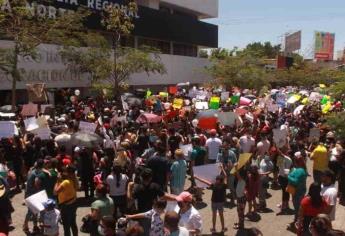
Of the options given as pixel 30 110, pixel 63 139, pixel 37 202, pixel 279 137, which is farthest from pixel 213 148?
pixel 30 110

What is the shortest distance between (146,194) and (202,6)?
45.7m

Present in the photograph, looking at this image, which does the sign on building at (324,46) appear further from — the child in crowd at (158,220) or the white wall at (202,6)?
the child in crowd at (158,220)

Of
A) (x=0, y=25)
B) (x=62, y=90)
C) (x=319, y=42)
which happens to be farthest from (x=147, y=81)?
(x=319, y=42)

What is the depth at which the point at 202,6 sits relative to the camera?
52688 millimetres

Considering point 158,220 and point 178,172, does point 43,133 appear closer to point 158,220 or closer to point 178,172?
point 178,172

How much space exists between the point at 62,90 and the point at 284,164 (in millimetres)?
19288

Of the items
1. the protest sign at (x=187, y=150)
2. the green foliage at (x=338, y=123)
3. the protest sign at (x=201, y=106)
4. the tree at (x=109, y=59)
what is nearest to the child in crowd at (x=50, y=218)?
the protest sign at (x=187, y=150)

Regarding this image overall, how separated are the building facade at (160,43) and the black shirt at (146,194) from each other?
53.1 feet

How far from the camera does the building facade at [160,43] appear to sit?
28922 mm

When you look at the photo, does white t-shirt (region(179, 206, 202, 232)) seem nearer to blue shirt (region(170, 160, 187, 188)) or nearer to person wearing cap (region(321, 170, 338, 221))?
person wearing cap (region(321, 170, 338, 221))

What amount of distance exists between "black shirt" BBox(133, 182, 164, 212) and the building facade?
1617 centimetres

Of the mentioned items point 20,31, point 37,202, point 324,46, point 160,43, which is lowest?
point 37,202

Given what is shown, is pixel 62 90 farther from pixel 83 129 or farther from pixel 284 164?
pixel 284 164

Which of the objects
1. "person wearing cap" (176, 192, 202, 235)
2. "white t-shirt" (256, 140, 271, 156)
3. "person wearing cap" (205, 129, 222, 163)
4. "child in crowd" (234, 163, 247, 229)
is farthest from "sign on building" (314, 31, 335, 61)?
"person wearing cap" (176, 192, 202, 235)
